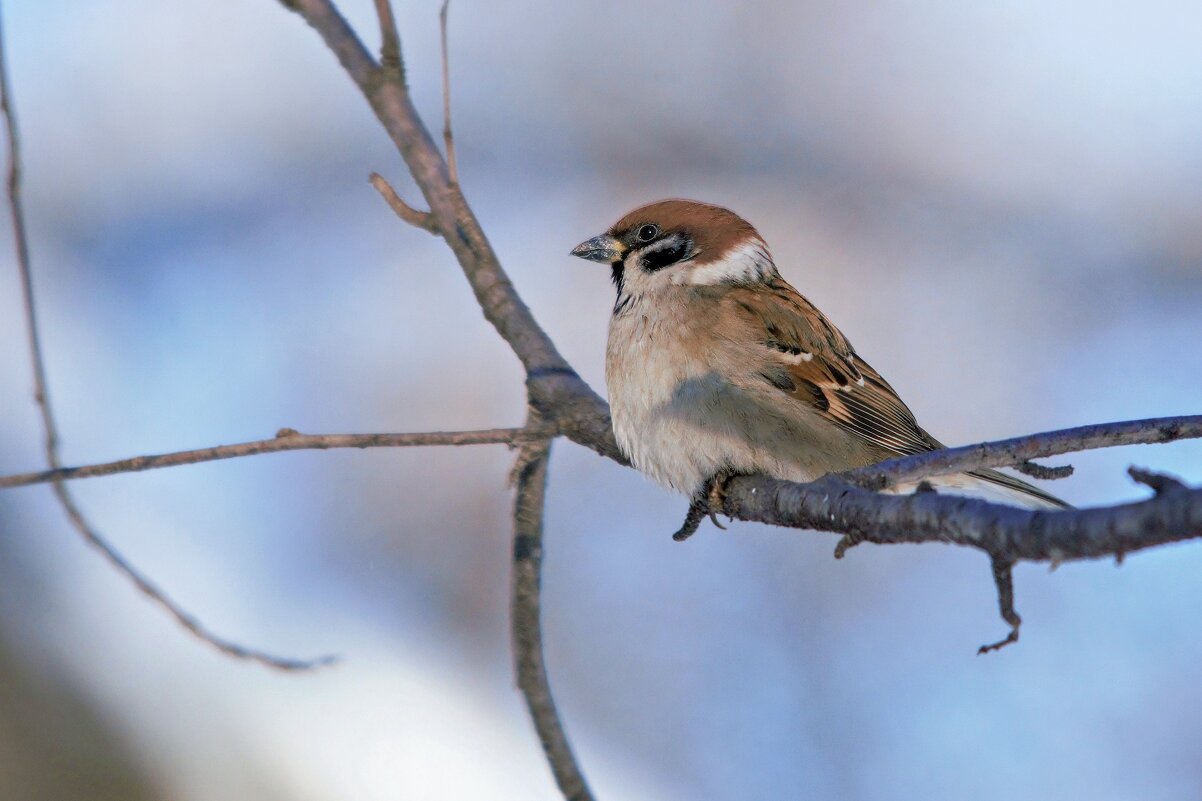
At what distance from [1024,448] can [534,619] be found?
0.98 metres

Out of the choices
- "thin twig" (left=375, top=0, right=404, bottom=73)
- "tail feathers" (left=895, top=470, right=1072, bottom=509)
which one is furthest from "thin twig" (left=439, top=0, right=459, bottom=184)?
→ "tail feathers" (left=895, top=470, right=1072, bottom=509)

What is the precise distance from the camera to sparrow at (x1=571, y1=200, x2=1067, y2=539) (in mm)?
2744

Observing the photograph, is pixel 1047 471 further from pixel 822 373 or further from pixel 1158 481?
pixel 822 373

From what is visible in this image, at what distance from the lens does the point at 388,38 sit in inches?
85.8

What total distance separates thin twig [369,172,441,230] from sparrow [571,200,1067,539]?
2.29ft

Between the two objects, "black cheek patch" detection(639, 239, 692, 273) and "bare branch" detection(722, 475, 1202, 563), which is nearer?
"bare branch" detection(722, 475, 1202, 563)

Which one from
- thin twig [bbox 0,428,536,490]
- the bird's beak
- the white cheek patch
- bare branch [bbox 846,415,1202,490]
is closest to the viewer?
bare branch [bbox 846,415,1202,490]

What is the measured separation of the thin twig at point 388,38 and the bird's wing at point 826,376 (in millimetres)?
1181

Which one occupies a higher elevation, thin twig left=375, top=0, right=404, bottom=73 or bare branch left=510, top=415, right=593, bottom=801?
thin twig left=375, top=0, right=404, bottom=73

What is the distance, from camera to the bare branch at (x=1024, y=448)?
159 cm

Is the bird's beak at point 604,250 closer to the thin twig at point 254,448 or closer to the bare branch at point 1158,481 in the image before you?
the thin twig at point 254,448

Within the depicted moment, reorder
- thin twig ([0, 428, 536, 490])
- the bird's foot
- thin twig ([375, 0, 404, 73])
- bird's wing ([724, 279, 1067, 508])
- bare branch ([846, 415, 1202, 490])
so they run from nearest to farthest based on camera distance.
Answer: bare branch ([846, 415, 1202, 490])
thin twig ([0, 428, 536, 490])
thin twig ([375, 0, 404, 73])
the bird's foot
bird's wing ([724, 279, 1067, 508])

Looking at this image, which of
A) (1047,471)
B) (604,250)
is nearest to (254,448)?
(1047,471)

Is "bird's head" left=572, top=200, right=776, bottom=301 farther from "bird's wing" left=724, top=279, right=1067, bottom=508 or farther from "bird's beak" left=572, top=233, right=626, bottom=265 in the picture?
"bird's wing" left=724, top=279, right=1067, bottom=508
